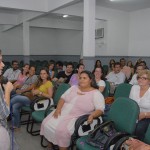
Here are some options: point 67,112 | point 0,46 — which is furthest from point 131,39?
point 0,46

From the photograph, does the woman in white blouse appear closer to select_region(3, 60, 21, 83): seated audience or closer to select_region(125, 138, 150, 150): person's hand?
select_region(125, 138, 150, 150): person's hand

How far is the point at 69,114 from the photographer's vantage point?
8.89ft

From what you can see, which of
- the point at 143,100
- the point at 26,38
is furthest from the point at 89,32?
the point at 26,38

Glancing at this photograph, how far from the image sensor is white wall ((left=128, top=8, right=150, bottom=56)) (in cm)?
734

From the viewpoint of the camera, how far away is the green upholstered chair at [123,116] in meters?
2.22

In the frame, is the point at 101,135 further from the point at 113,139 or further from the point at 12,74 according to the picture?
the point at 12,74

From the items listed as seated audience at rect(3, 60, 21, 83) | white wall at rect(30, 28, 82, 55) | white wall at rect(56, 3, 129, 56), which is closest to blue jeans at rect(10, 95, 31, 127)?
seated audience at rect(3, 60, 21, 83)

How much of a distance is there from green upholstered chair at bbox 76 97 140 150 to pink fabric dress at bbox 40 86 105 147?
21cm

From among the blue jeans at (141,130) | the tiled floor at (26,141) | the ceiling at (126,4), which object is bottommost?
the tiled floor at (26,141)

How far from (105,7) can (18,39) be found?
575 cm

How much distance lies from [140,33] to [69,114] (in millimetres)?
5733

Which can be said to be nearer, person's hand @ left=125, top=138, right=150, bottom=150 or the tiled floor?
person's hand @ left=125, top=138, right=150, bottom=150

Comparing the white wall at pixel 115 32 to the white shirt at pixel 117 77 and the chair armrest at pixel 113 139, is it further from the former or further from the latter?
the chair armrest at pixel 113 139

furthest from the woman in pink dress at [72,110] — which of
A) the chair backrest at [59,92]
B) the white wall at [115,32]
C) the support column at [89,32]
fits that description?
the white wall at [115,32]
